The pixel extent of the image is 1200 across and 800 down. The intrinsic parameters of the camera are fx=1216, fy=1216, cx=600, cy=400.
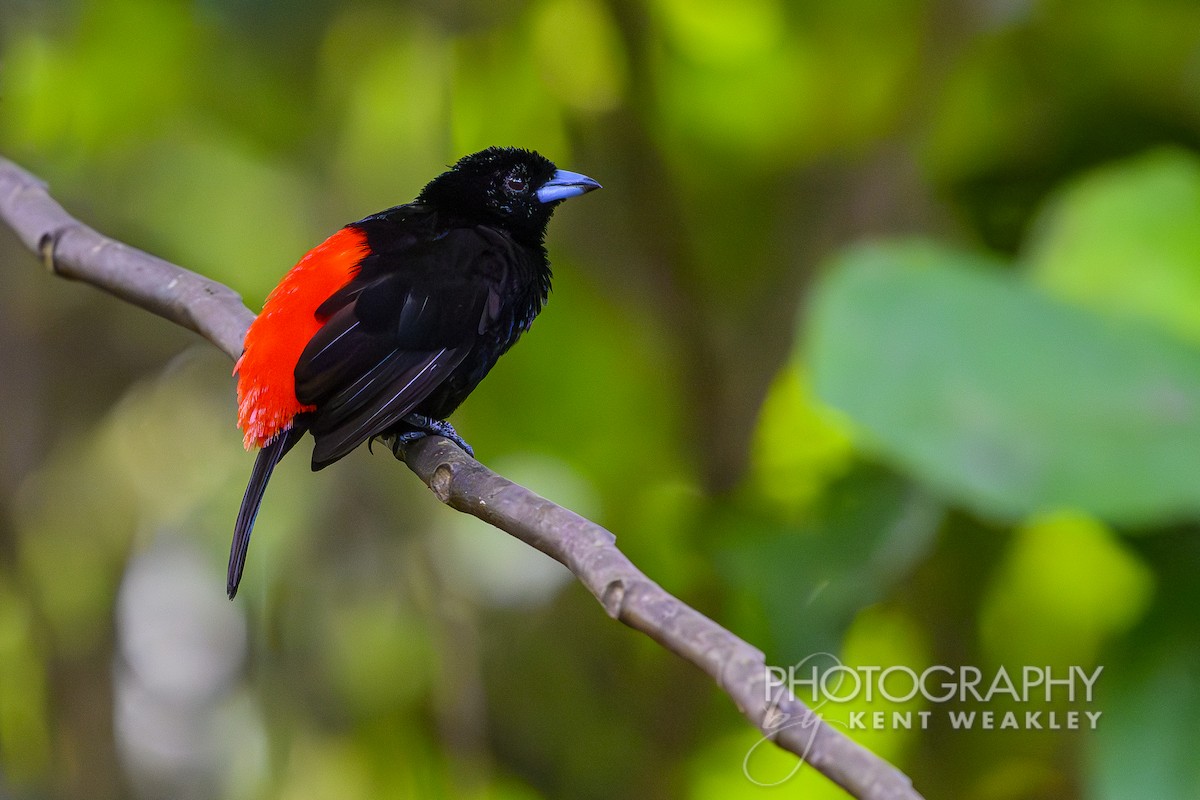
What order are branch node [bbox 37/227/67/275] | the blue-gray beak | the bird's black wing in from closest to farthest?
the bird's black wing, branch node [bbox 37/227/67/275], the blue-gray beak

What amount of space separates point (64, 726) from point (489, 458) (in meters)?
1.52

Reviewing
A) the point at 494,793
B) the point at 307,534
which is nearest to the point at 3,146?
the point at 307,534

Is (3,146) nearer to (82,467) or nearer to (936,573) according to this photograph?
(82,467)

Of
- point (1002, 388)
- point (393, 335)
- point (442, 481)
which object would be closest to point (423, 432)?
point (393, 335)

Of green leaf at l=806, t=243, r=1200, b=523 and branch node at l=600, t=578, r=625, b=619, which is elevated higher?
green leaf at l=806, t=243, r=1200, b=523

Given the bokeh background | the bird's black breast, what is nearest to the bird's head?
the bird's black breast

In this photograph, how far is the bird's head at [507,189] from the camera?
3.30 m

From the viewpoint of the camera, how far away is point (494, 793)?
12.3ft

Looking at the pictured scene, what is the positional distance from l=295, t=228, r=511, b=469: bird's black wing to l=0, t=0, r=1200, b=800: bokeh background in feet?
3.29

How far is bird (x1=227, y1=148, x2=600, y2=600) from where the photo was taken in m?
2.51

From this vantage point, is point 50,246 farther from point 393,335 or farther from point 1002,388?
point 1002,388

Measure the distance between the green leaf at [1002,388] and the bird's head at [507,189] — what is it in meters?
0.87

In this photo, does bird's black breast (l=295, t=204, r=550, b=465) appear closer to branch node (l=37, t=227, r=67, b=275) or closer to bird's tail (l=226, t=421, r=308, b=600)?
bird's tail (l=226, t=421, r=308, b=600)

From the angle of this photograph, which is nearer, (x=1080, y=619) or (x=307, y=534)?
(x=1080, y=619)
